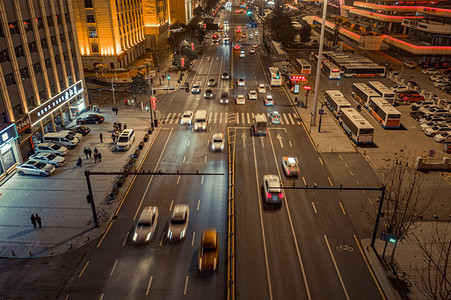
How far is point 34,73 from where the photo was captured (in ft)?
152

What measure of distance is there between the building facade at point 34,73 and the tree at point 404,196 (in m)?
41.4

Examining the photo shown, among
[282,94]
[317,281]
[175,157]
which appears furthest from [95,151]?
[282,94]

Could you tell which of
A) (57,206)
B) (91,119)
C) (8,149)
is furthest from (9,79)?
(57,206)

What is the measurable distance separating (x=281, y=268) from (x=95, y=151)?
2894cm

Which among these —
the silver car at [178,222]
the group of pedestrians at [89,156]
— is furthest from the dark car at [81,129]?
the silver car at [178,222]

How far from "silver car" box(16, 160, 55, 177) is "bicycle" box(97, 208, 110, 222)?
1175 cm

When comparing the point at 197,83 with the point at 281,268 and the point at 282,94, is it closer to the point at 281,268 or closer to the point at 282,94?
the point at 282,94

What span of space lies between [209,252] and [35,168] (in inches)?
1026

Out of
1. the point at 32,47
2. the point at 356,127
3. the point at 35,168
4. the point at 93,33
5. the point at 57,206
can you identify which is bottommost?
the point at 57,206

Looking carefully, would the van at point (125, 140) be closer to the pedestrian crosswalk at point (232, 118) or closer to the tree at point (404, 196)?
the pedestrian crosswalk at point (232, 118)

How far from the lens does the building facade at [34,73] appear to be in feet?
133

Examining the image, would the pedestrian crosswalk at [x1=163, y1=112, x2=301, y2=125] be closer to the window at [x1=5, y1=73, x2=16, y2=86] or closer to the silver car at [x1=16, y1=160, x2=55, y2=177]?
the silver car at [x1=16, y1=160, x2=55, y2=177]

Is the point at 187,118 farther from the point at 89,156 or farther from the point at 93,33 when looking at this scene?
the point at 93,33

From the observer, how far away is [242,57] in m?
111
